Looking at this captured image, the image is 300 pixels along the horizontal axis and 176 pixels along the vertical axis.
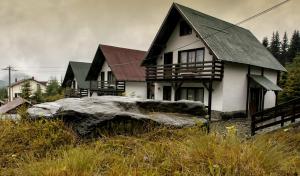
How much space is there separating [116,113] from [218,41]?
1334 centimetres

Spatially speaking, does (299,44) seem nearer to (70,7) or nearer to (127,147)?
(70,7)

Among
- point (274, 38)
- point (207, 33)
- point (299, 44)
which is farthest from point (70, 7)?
point (274, 38)

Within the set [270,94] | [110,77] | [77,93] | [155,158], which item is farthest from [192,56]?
[77,93]

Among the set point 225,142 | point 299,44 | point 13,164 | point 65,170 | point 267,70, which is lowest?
point 13,164

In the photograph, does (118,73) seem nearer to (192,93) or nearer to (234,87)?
(192,93)

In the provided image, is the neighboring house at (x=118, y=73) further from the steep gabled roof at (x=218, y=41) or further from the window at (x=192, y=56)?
the window at (x=192, y=56)

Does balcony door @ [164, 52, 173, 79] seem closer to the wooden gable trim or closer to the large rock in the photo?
the wooden gable trim

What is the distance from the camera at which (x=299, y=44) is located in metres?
60.2

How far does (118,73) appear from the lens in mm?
24969

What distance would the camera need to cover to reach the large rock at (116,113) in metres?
4.97

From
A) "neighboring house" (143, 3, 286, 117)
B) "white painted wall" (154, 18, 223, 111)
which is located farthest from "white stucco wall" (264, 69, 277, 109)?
"white painted wall" (154, 18, 223, 111)

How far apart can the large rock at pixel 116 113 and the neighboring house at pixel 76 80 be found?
27.8 m

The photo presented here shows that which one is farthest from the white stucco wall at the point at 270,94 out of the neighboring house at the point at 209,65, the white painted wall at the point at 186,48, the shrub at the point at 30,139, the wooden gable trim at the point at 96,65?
the shrub at the point at 30,139

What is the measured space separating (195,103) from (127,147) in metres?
2.91
